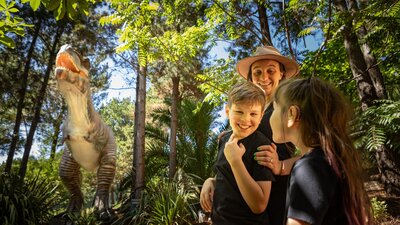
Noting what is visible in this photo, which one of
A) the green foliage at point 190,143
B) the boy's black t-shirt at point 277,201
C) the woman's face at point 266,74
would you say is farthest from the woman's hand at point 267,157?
the green foliage at point 190,143

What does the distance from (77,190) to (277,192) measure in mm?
3870

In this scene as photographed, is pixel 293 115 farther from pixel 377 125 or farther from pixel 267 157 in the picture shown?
pixel 377 125

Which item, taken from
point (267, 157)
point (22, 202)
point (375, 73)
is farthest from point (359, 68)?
point (22, 202)

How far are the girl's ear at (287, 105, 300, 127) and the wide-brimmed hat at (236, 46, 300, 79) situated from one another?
2.46 feet

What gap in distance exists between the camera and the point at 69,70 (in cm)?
400

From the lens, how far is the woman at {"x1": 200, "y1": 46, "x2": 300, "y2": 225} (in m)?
1.24

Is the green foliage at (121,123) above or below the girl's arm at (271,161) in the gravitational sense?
above

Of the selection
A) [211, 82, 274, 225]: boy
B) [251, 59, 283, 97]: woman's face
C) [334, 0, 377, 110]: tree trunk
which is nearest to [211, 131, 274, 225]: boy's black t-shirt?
[211, 82, 274, 225]: boy

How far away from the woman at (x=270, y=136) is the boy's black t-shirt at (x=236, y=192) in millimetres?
49

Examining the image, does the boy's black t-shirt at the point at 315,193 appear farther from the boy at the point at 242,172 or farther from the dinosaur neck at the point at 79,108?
the dinosaur neck at the point at 79,108

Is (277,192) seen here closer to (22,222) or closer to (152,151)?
(22,222)

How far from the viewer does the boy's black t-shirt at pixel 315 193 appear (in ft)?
2.73

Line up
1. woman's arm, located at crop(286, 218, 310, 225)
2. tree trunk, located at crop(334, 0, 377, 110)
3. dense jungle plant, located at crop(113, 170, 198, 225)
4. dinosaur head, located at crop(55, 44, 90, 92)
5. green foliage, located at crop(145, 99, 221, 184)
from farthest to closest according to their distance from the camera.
Result: 1. green foliage, located at crop(145, 99, 221, 184)
2. tree trunk, located at crop(334, 0, 377, 110)
3. dense jungle plant, located at crop(113, 170, 198, 225)
4. dinosaur head, located at crop(55, 44, 90, 92)
5. woman's arm, located at crop(286, 218, 310, 225)

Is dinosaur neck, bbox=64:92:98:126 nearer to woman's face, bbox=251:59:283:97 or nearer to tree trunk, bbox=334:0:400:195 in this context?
woman's face, bbox=251:59:283:97
